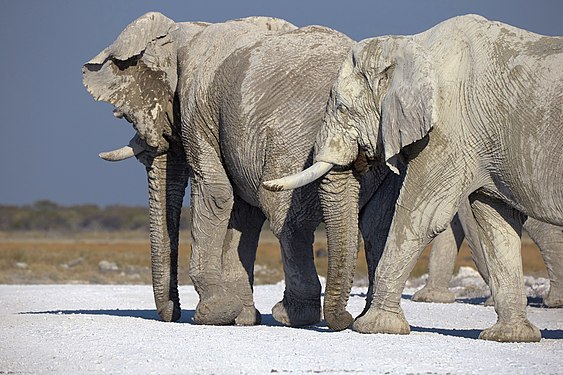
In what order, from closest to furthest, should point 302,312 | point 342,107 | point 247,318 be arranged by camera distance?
point 342,107, point 302,312, point 247,318

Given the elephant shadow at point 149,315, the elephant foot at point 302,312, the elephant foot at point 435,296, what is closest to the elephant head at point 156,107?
the elephant shadow at point 149,315

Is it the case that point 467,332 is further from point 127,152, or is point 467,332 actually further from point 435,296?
point 435,296

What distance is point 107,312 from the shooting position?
52.3ft

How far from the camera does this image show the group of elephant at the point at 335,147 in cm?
1088

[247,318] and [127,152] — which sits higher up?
[127,152]

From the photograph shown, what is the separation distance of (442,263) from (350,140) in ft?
23.6

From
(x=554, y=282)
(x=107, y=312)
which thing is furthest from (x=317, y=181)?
(x=554, y=282)

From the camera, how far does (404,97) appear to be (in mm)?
11055

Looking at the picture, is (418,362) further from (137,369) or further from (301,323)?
(301,323)

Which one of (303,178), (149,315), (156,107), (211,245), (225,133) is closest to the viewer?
(303,178)

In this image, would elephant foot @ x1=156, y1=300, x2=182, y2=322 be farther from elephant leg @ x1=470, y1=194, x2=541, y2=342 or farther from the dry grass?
the dry grass

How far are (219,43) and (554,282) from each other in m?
6.15

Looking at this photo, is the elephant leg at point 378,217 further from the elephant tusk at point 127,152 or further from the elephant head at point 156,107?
the elephant tusk at point 127,152

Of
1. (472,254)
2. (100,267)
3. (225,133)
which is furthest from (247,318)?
(100,267)
